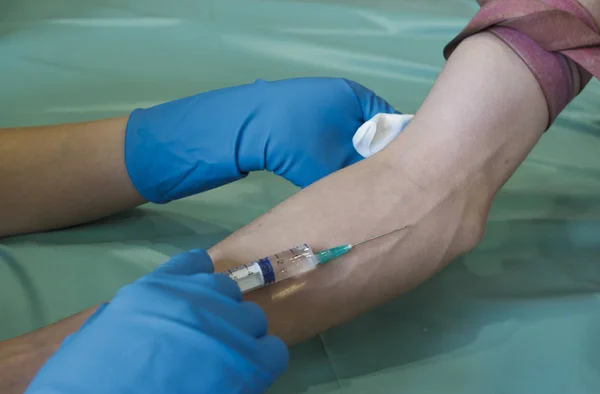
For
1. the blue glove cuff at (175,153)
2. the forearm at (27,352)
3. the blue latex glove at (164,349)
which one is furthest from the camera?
the blue glove cuff at (175,153)

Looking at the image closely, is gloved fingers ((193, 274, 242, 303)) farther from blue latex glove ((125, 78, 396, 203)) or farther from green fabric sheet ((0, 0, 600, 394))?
blue latex glove ((125, 78, 396, 203))

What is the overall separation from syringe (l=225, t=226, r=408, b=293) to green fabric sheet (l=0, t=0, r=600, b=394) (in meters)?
0.14

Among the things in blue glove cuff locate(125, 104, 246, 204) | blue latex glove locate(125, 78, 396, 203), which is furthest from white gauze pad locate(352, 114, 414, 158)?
blue glove cuff locate(125, 104, 246, 204)

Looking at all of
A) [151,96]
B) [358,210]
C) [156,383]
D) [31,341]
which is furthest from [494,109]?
[151,96]

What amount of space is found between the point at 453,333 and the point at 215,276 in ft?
1.22

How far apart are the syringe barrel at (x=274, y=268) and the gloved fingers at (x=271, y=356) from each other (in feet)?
0.27

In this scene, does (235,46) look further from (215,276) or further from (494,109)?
(215,276)

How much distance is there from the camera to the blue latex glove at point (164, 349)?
0.53 meters

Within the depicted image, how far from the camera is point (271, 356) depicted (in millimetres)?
597

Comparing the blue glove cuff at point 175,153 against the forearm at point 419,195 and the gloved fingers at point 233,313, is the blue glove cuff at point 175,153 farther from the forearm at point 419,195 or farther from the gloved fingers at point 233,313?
the gloved fingers at point 233,313

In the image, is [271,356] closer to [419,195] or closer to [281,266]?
[281,266]

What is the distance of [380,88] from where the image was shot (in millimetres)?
1395

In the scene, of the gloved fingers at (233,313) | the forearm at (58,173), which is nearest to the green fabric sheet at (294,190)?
the forearm at (58,173)

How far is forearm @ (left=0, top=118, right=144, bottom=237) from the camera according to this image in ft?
2.98
